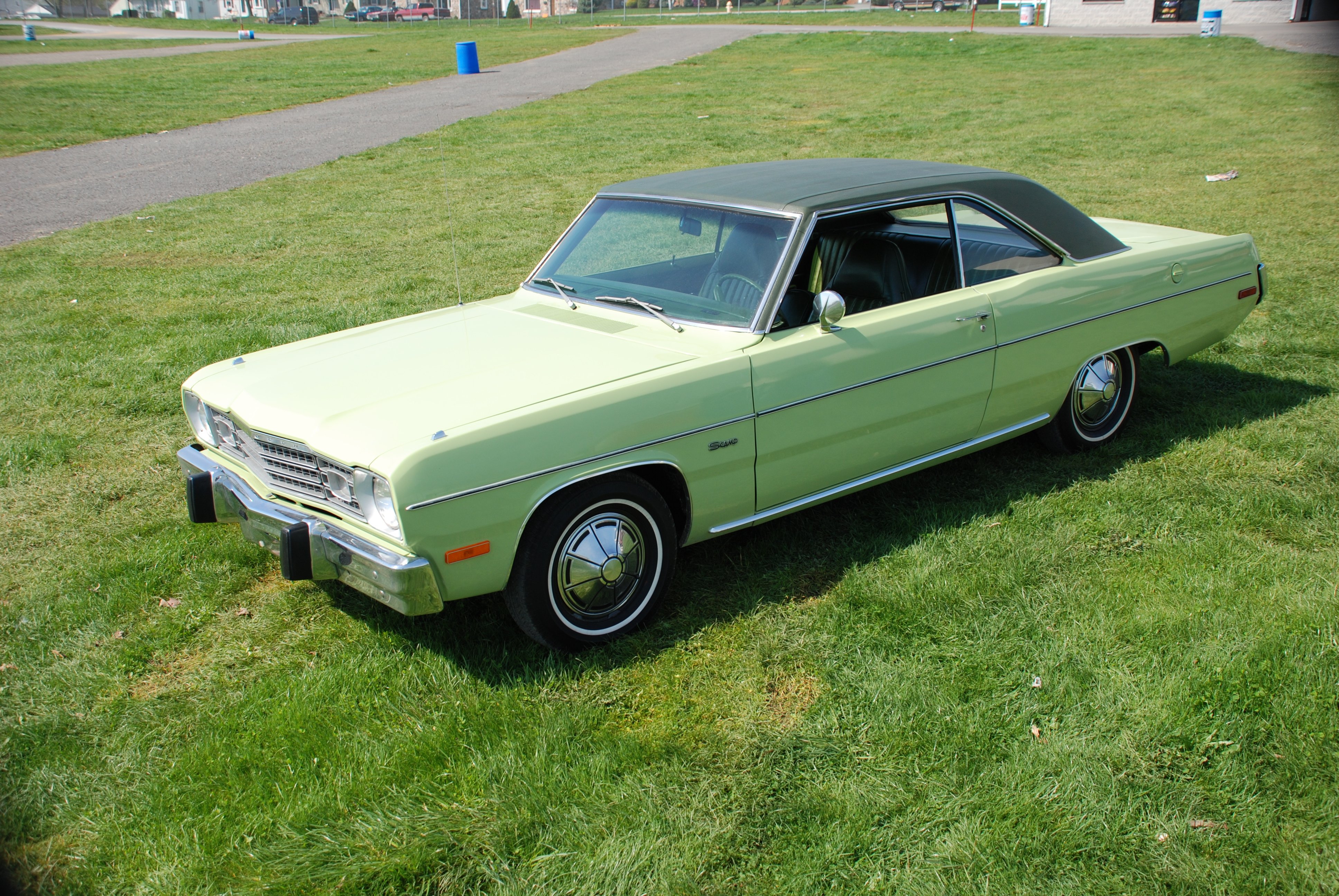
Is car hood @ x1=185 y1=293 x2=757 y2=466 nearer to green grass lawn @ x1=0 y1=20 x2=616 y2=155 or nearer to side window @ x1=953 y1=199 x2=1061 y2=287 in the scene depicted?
side window @ x1=953 y1=199 x2=1061 y2=287

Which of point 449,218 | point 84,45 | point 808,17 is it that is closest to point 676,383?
point 449,218

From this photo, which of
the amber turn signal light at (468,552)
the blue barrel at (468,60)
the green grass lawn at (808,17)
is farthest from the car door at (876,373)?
the green grass lawn at (808,17)

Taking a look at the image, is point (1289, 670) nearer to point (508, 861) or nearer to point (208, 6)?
point (508, 861)

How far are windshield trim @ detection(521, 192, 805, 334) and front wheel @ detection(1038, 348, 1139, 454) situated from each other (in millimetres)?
1802

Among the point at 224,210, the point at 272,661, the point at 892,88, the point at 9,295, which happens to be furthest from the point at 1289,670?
the point at 892,88

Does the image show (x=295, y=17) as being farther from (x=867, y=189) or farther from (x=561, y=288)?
(x=867, y=189)

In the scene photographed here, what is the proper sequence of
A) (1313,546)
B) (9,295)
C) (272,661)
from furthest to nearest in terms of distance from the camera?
(9,295), (1313,546), (272,661)

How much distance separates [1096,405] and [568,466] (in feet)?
9.99

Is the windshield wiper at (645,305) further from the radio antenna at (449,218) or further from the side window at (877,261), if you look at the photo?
the radio antenna at (449,218)

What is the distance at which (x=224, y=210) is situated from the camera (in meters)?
11.8

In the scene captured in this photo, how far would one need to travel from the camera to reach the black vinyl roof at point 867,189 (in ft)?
13.2

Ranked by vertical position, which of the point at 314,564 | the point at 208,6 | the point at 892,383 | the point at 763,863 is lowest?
the point at 763,863

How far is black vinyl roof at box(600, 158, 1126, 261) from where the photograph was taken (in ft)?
13.2

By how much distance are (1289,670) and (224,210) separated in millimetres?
11792
